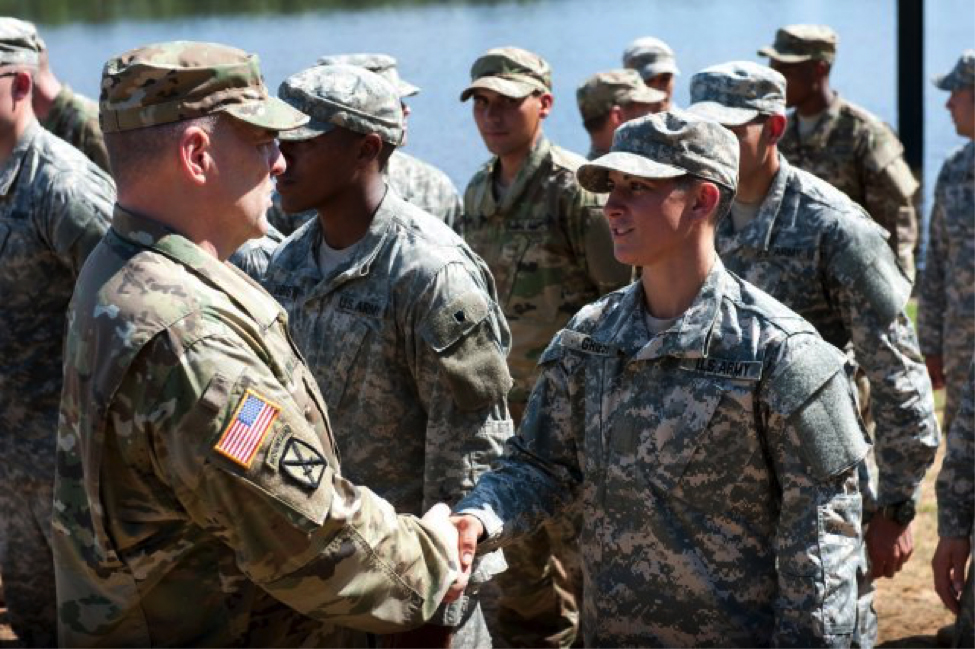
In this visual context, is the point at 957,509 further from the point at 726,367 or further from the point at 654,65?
the point at 654,65

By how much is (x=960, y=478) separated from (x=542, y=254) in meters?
2.97

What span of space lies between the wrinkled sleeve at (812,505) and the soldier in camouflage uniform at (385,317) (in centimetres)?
119

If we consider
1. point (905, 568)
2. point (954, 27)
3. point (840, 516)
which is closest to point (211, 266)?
point (840, 516)

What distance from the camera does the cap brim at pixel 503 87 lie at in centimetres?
741

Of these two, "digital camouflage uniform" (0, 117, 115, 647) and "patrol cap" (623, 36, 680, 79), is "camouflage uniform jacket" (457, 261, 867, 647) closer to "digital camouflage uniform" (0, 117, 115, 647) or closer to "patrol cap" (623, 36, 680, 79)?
"digital camouflage uniform" (0, 117, 115, 647)

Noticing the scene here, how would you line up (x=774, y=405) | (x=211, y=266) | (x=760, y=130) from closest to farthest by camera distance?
(x=211, y=266), (x=774, y=405), (x=760, y=130)

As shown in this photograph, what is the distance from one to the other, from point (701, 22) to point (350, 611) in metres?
29.3

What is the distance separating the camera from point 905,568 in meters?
7.13

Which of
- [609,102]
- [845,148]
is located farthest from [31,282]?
[845,148]

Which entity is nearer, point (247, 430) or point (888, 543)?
point (247, 430)

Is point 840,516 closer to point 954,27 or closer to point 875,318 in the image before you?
point 875,318

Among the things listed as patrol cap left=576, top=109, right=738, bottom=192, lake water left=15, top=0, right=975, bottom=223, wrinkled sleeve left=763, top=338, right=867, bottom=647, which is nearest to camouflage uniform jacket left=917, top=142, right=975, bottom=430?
patrol cap left=576, top=109, right=738, bottom=192

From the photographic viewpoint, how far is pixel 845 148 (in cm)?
870

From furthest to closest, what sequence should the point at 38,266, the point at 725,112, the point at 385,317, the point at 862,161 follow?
the point at 862,161
the point at 38,266
the point at 725,112
the point at 385,317
